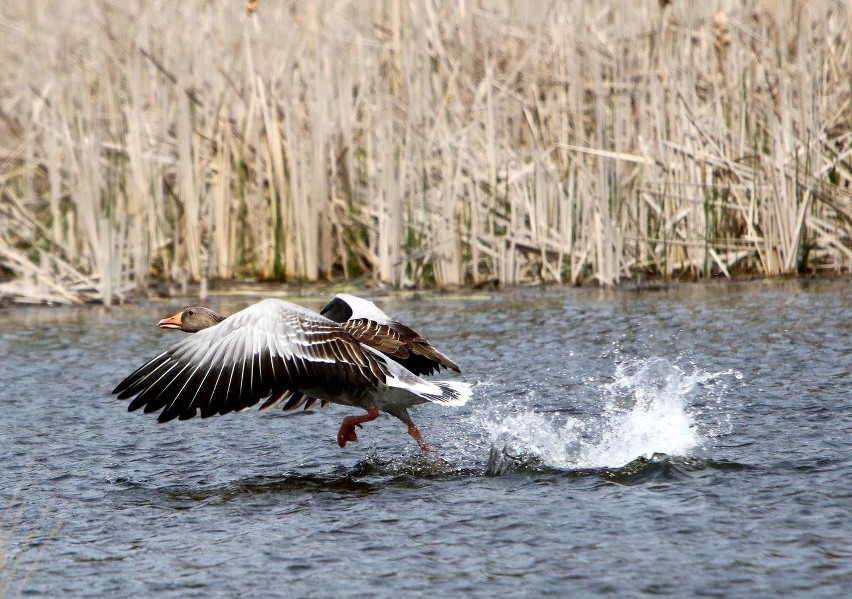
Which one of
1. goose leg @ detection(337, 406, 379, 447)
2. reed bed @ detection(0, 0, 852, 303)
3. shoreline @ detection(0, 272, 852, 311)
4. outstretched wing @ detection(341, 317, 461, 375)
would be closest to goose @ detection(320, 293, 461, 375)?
outstretched wing @ detection(341, 317, 461, 375)

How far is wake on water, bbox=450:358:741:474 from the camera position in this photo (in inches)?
235

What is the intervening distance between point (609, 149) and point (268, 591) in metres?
7.47

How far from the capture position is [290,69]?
1138 cm

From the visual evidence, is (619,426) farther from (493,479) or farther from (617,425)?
(493,479)

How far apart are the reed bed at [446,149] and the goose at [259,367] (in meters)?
4.76

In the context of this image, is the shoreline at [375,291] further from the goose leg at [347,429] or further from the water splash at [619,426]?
the goose leg at [347,429]

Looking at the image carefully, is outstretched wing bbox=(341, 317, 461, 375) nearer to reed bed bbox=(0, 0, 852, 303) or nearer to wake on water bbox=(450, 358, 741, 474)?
wake on water bbox=(450, 358, 741, 474)

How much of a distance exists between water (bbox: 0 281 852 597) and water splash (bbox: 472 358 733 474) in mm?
20

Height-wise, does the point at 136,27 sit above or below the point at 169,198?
above

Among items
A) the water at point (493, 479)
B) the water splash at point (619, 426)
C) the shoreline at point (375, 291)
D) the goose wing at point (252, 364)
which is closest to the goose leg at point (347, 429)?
the water at point (493, 479)

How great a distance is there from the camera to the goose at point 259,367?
5.79 meters

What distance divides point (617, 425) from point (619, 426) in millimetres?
94

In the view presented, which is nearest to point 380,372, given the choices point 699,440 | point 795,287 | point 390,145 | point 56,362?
point 699,440

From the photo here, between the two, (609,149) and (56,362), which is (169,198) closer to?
(56,362)
